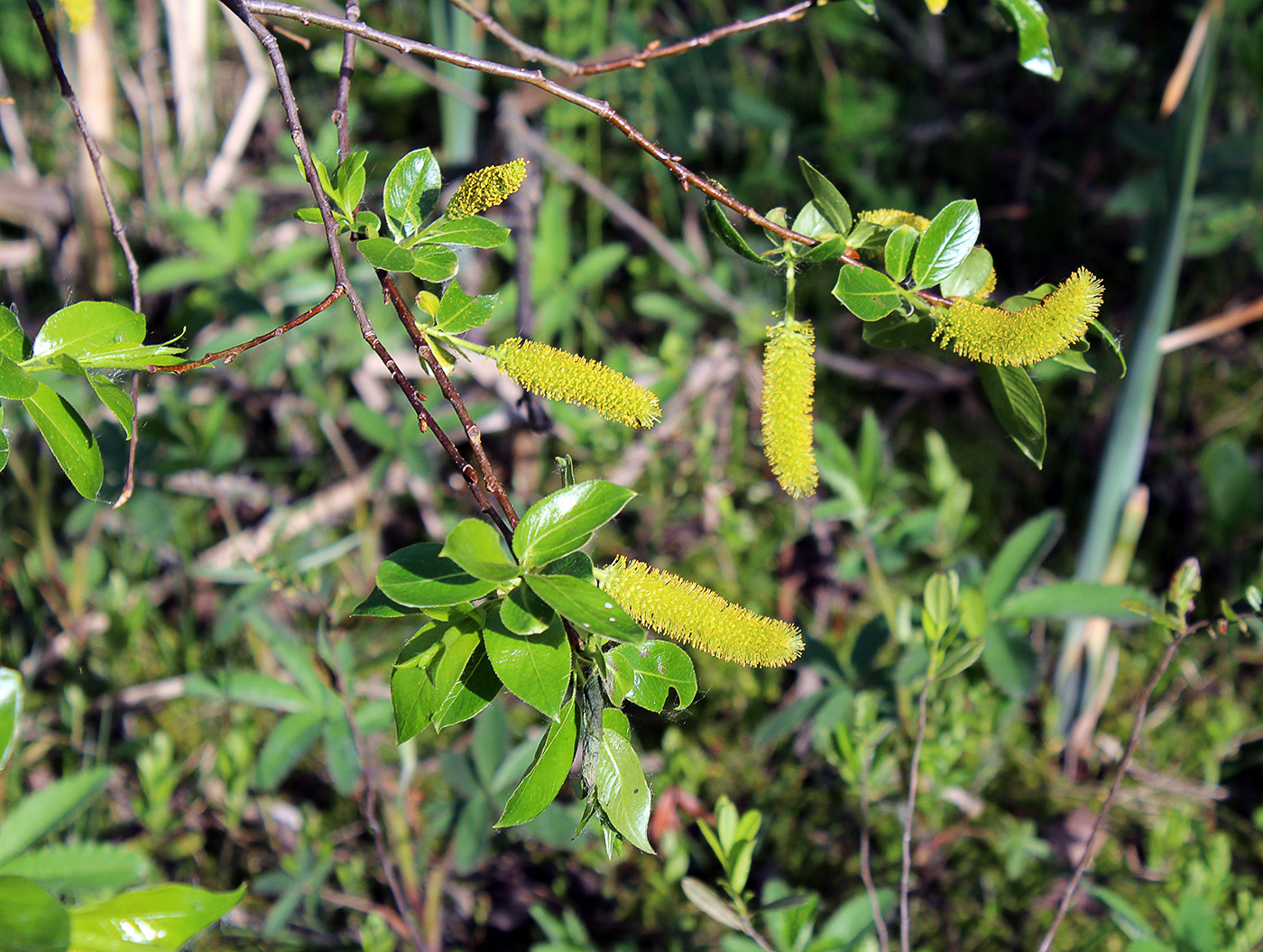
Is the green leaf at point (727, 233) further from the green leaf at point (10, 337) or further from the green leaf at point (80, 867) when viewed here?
the green leaf at point (80, 867)

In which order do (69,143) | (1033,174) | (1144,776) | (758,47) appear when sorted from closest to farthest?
1. (1144,776)
2. (69,143)
3. (1033,174)
4. (758,47)

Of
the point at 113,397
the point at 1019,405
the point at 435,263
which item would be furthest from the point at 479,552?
the point at 1019,405

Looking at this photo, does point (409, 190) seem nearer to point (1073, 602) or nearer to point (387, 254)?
point (387, 254)

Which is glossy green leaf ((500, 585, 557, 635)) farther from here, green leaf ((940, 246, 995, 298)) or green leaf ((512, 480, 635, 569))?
green leaf ((940, 246, 995, 298))

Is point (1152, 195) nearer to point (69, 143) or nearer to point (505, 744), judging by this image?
point (505, 744)

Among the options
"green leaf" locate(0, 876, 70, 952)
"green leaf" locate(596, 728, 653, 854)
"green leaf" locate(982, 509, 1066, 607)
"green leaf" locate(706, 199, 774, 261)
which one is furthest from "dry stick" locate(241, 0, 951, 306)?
"green leaf" locate(982, 509, 1066, 607)

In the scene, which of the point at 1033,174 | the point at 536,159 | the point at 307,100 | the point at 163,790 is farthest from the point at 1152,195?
the point at 163,790

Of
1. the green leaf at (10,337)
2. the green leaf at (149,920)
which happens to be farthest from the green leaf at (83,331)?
the green leaf at (149,920)
